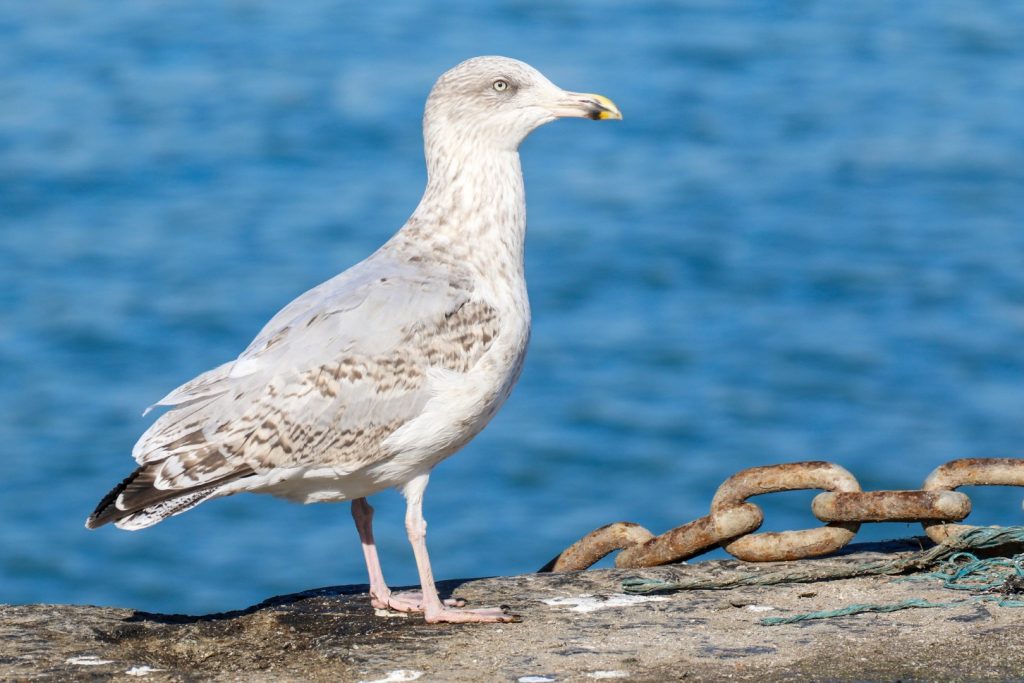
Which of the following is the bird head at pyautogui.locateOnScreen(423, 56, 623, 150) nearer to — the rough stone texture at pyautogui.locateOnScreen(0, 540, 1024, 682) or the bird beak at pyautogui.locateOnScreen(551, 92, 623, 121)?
the bird beak at pyautogui.locateOnScreen(551, 92, 623, 121)

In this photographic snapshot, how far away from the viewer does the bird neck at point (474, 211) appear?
6.32 meters

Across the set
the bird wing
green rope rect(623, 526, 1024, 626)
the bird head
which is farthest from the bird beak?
green rope rect(623, 526, 1024, 626)

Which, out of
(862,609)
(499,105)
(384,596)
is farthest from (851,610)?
(499,105)

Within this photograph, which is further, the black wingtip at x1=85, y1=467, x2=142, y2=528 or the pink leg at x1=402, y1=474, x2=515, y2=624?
the pink leg at x1=402, y1=474, x2=515, y2=624

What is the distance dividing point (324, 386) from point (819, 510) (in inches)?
70.2

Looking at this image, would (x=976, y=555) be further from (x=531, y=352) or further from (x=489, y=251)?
(x=531, y=352)

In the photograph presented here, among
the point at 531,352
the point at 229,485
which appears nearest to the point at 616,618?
the point at 229,485

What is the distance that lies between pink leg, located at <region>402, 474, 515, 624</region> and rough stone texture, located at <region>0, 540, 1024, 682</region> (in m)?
0.04

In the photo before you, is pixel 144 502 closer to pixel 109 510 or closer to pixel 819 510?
pixel 109 510

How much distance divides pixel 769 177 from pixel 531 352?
4.93 meters

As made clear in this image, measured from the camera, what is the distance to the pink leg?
19.6 feet

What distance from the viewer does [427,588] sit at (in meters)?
6.04

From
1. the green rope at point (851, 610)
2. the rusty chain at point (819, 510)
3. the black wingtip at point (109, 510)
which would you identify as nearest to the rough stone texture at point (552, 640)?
A: the green rope at point (851, 610)

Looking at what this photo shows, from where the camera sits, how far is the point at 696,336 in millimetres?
16594
